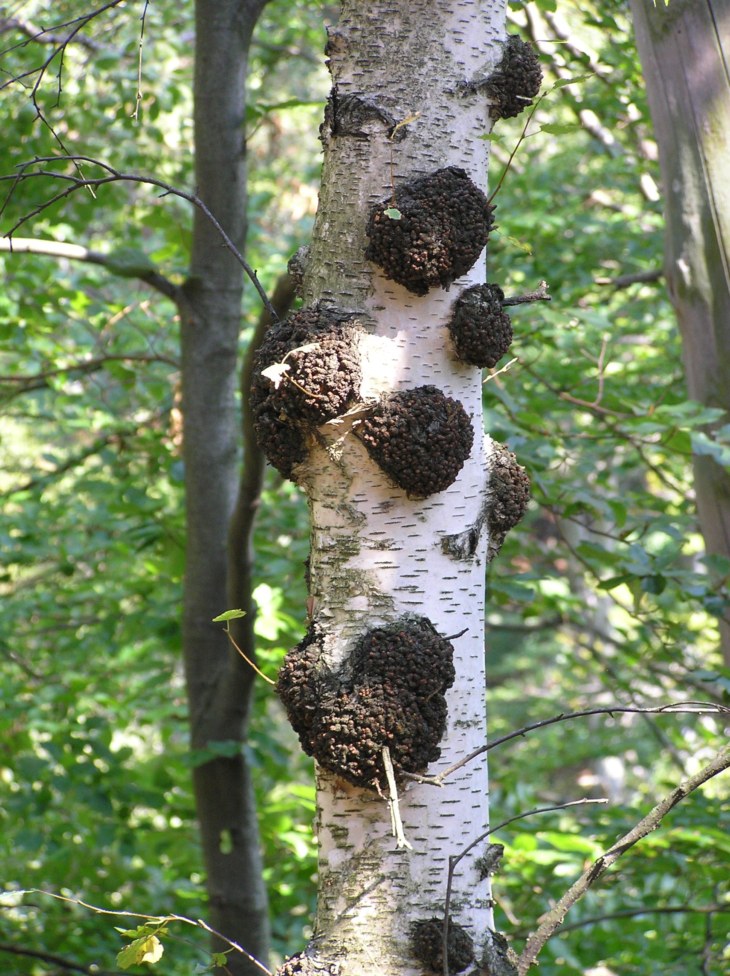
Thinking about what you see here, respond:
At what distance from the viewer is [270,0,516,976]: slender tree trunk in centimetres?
127

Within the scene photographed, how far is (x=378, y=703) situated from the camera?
4.02 ft

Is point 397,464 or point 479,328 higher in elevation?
point 479,328

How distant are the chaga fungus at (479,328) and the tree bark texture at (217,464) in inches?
66.9

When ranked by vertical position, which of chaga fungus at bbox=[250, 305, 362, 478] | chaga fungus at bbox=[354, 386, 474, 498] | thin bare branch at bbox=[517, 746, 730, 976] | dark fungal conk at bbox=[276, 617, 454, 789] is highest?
chaga fungus at bbox=[250, 305, 362, 478]

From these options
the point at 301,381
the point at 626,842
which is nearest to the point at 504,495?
the point at 301,381

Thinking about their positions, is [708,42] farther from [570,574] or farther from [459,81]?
[570,574]

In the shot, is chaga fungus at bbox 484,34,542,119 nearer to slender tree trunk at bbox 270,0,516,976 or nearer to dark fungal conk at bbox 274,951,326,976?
slender tree trunk at bbox 270,0,516,976

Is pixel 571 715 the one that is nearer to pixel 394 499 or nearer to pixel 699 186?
pixel 394 499

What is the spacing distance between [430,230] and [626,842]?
0.90 metres

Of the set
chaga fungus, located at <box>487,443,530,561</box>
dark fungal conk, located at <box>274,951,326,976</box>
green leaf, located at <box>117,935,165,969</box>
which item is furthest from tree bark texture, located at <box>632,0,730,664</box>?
green leaf, located at <box>117,935,165,969</box>

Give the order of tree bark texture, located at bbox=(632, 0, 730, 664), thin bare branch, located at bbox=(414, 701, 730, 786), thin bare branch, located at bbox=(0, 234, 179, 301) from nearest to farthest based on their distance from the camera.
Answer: thin bare branch, located at bbox=(414, 701, 730, 786), tree bark texture, located at bbox=(632, 0, 730, 664), thin bare branch, located at bbox=(0, 234, 179, 301)

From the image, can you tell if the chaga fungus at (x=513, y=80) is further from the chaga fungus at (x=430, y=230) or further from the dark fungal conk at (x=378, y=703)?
the dark fungal conk at (x=378, y=703)

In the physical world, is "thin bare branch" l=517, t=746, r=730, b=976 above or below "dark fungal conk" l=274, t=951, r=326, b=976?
above

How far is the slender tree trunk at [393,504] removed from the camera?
1.27 meters
